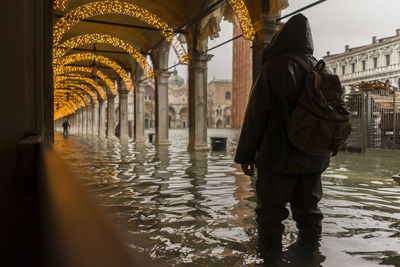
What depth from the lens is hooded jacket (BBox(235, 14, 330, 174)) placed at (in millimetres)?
2529

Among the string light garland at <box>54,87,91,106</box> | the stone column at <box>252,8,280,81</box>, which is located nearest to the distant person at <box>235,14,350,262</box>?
the stone column at <box>252,8,280,81</box>

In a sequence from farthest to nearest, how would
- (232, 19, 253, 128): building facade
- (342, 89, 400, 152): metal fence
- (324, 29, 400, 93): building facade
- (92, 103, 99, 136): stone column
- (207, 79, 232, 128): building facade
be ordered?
1. (207, 79, 232, 128): building facade
2. (232, 19, 253, 128): building facade
3. (324, 29, 400, 93): building facade
4. (92, 103, 99, 136): stone column
5. (342, 89, 400, 152): metal fence

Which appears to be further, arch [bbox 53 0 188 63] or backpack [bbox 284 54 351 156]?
arch [bbox 53 0 188 63]

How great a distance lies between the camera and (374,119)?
40.5 ft

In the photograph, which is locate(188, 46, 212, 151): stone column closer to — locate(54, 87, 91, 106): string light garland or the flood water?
the flood water

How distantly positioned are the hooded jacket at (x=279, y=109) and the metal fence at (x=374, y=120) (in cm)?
969

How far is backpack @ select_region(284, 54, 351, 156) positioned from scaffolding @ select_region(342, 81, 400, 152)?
32.2ft

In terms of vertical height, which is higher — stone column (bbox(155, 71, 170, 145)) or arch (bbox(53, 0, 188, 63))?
arch (bbox(53, 0, 188, 63))

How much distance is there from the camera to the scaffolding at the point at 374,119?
1147 cm

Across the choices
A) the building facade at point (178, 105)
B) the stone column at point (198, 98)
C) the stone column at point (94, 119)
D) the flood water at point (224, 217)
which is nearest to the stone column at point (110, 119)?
the stone column at point (94, 119)

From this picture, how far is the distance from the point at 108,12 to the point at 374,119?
10.8 meters

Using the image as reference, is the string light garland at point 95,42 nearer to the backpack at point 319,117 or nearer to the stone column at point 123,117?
the stone column at point 123,117

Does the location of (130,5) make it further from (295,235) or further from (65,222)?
(65,222)

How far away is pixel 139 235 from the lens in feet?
9.80
